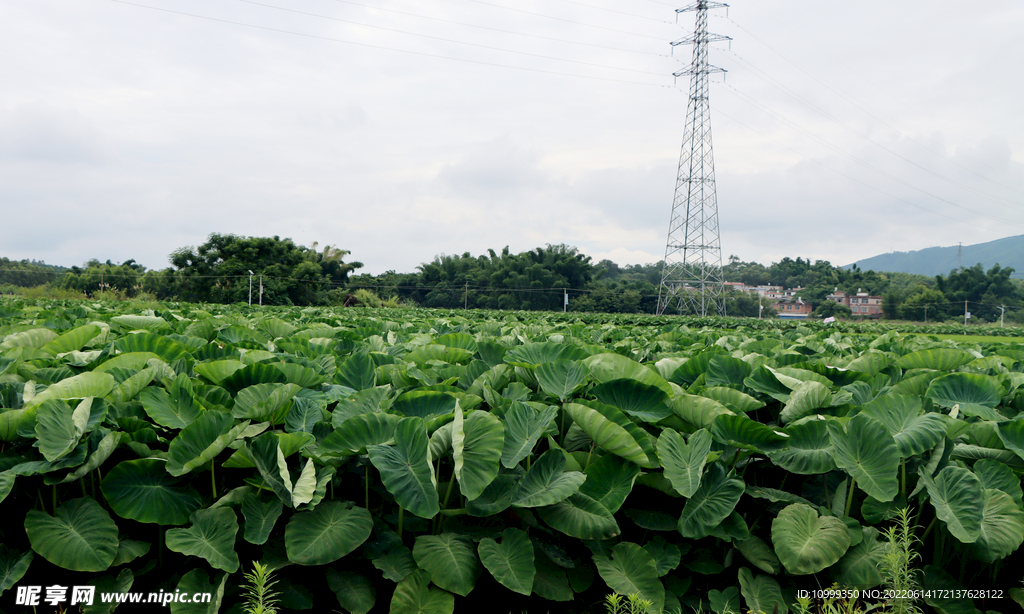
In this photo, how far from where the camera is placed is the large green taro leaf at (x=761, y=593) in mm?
1173

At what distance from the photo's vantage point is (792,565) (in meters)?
1.12

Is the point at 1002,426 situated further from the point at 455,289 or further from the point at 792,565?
the point at 455,289

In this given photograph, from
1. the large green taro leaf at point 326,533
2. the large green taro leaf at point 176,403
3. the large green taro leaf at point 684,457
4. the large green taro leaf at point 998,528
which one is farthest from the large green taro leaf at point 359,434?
the large green taro leaf at point 998,528

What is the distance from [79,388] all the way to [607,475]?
4.14 feet

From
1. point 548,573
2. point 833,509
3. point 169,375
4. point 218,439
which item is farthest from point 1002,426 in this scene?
point 169,375

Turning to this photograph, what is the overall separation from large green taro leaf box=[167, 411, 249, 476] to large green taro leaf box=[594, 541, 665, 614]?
2.65ft

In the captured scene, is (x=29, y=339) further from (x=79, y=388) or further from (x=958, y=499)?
(x=958, y=499)

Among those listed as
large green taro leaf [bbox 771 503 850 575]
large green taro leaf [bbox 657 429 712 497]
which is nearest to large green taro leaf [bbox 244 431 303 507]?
large green taro leaf [bbox 657 429 712 497]

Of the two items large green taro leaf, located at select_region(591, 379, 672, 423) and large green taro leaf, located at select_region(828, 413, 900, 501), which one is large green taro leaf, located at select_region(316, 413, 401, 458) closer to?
large green taro leaf, located at select_region(591, 379, 672, 423)

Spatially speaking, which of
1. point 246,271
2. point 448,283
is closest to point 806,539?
point 246,271

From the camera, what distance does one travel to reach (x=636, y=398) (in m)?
1.41

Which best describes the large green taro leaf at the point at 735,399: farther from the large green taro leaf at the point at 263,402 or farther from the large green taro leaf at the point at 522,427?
the large green taro leaf at the point at 263,402

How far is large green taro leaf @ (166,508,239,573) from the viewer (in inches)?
40.6

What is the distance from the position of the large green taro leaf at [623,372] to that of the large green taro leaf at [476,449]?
43cm
